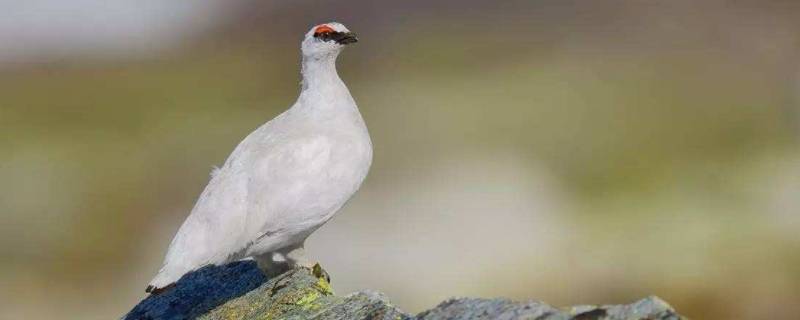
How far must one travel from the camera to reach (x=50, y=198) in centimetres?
2153

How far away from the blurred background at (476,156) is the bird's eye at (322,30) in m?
9.51

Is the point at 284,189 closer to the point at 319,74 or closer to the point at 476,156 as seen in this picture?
the point at 319,74

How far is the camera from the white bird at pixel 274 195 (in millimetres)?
6109

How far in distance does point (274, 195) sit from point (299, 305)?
125cm

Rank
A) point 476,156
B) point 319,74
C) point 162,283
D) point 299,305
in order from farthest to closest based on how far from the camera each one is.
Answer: point 476,156, point 319,74, point 162,283, point 299,305

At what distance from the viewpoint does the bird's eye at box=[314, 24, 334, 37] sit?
6.99m

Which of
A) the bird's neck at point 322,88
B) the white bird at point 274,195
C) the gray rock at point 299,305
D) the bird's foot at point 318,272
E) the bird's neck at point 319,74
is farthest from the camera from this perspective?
the bird's neck at point 319,74

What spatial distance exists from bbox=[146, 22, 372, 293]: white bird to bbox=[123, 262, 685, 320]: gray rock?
0.46 feet

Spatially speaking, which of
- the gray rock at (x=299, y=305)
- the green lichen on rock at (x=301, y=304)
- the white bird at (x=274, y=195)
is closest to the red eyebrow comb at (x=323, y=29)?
the white bird at (x=274, y=195)

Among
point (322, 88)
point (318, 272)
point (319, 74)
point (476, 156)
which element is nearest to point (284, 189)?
point (318, 272)

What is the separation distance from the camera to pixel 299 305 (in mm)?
5098

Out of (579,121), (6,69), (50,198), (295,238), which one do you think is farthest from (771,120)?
(295,238)

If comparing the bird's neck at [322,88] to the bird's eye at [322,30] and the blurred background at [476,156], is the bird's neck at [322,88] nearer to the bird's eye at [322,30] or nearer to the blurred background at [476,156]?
the bird's eye at [322,30]

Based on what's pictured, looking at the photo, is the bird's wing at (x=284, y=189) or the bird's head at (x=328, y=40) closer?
the bird's wing at (x=284, y=189)
